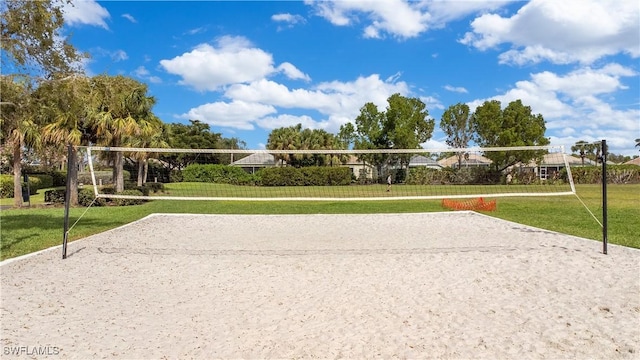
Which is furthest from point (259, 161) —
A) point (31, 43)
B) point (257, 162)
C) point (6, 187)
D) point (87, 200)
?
point (31, 43)

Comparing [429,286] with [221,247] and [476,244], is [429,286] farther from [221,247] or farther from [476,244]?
[221,247]

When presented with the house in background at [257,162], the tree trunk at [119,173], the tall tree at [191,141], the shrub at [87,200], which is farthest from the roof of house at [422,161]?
the shrub at [87,200]

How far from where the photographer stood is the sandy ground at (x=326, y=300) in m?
3.58

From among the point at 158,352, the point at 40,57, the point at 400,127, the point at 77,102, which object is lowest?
the point at 158,352

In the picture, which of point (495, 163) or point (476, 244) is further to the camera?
point (495, 163)

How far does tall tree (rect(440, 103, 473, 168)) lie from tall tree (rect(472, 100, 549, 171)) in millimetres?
11794

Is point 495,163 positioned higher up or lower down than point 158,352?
higher up

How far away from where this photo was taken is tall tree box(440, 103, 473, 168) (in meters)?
59.9

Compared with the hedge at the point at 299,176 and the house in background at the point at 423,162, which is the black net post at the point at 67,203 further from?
the house in background at the point at 423,162

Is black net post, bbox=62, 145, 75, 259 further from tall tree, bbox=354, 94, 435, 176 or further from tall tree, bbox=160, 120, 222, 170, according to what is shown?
tall tree, bbox=160, 120, 222, 170

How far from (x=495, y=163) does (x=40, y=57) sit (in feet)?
146

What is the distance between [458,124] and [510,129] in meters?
16.1

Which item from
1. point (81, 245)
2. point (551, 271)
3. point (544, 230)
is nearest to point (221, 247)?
point (81, 245)

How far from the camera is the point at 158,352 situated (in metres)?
3.48
